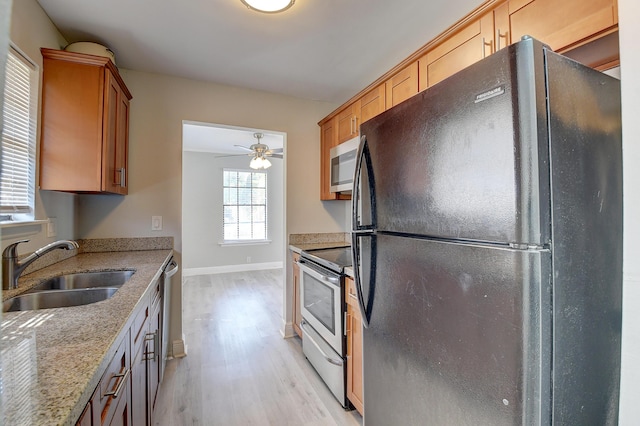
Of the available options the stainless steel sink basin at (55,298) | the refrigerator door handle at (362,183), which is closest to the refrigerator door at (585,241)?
the refrigerator door handle at (362,183)

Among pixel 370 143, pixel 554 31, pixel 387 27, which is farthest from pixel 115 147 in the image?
pixel 554 31

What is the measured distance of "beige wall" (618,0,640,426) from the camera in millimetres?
822

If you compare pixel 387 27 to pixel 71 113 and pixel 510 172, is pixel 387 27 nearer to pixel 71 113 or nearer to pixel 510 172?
pixel 510 172

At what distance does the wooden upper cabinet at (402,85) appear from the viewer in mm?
1838

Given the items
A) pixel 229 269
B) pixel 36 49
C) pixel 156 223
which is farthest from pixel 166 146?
pixel 229 269

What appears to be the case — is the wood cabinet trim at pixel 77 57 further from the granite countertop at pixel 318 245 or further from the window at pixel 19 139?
the granite countertop at pixel 318 245

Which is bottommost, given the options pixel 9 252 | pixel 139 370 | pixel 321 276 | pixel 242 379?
pixel 242 379

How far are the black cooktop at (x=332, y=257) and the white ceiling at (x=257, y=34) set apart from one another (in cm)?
152

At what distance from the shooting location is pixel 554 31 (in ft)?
3.86

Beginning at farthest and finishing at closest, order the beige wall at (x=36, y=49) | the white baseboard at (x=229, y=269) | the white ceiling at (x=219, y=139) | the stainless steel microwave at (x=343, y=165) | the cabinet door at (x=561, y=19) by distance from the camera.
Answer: the white baseboard at (x=229, y=269) < the white ceiling at (x=219, y=139) < the stainless steel microwave at (x=343, y=165) < the beige wall at (x=36, y=49) < the cabinet door at (x=561, y=19)

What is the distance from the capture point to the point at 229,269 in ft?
19.2

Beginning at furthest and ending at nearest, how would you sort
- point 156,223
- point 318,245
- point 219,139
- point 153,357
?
point 219,139, point 318,245, point 156,223, point 153,357

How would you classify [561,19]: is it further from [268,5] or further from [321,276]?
[321,276]

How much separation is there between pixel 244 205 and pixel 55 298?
15.5 ft
